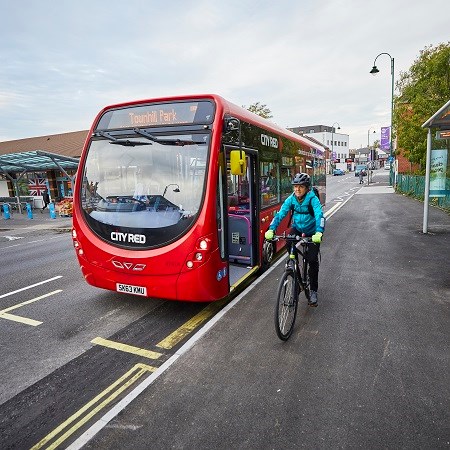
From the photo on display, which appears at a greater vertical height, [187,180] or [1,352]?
[187,180]

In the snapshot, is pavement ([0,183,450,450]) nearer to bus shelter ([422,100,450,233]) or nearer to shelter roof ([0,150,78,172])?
bus shelter ([422,100,450,233])

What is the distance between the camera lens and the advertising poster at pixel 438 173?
10.6 metres

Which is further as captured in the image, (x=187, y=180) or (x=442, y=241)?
(x=442, y=241)

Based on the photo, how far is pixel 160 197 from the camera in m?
4.46

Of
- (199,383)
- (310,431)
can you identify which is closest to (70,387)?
(199,383)

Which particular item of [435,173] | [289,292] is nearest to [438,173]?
[435,173]

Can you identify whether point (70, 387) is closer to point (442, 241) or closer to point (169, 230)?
point (169, 230)

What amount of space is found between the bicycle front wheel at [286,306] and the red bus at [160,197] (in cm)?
95

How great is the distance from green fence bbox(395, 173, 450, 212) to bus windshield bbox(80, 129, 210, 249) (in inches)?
534

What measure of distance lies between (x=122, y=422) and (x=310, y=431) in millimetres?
1584

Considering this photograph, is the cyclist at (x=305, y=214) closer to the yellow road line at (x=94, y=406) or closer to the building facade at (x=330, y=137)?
the yellow road line at (x=94, y=406)

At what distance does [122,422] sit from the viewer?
2.70 m

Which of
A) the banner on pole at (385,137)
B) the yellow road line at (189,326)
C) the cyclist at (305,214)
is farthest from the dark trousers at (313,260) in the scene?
the banner on pole at (385,137)

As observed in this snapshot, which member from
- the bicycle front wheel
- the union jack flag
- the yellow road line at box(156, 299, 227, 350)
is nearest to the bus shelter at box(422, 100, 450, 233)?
the bicycle front wheel
